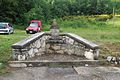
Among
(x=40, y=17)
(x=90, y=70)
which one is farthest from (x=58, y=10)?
(x=90, y=70)

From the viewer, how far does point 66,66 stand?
35.3 ft

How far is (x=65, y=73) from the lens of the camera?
9734 mm

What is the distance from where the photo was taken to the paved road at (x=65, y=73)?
907 centimetres

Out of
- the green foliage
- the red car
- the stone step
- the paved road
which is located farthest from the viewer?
the green foliage

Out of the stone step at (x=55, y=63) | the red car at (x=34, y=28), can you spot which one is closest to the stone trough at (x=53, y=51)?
the stone step at (x=55, y=63)

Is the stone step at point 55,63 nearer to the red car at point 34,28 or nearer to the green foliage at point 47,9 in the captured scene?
the red car at point 34,28

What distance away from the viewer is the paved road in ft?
29.8

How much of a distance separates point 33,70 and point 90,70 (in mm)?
1840

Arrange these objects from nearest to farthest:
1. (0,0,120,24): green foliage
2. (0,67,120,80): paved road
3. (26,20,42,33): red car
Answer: (0,67,120,80): paved road, (26,20,42,33): red car, (0,0,120,24): green foliage

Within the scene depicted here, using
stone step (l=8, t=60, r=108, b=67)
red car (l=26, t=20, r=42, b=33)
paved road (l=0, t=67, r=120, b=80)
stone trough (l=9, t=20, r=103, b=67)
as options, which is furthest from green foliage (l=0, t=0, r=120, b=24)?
paved road (l=0, t=67, r=120, b=80)

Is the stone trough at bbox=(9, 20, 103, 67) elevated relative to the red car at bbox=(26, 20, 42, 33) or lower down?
elevated

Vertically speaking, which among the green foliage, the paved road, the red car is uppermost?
the paved road

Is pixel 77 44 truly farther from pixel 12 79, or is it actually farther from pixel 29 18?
pixel 29 18

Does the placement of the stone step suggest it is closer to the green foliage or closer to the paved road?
the paved road
